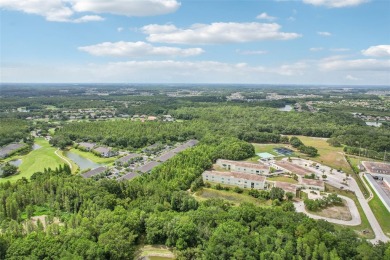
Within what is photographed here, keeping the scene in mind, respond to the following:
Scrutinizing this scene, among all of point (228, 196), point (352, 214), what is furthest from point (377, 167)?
point (228, 196)

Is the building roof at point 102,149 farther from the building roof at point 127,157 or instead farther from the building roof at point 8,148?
the building roof at point 8,148

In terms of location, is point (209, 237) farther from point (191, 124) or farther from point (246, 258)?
point (191, 124)

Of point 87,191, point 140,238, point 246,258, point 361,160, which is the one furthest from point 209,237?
point 361,160

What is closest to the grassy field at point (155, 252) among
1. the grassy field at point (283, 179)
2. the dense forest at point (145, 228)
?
the dense forest at point (145, 228)

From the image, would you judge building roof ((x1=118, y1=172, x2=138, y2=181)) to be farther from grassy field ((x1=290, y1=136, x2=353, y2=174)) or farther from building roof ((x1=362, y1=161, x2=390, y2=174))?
building roof ((x1=362, y1=161, x2=390, y2=174))

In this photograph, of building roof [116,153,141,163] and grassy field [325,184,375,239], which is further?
building roof [116,153,141,163]

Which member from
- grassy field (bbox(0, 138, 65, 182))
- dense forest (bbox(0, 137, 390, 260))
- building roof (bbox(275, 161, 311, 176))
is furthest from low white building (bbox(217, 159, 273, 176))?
grassy field (bbox(0, 138, 65, 182))
